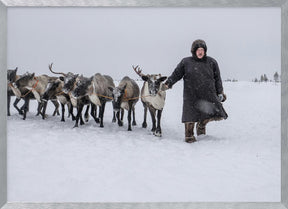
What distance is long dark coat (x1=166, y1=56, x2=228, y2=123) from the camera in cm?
377

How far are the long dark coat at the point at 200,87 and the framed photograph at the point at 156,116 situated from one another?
54 mm

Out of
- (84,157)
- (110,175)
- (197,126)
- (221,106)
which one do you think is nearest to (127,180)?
(110,175)

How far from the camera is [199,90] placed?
3.91 metres

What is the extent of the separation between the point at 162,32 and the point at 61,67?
151 centimetres

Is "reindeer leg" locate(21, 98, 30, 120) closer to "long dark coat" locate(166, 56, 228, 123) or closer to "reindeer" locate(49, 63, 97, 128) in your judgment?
"reindeer" locate(49, 63, 97, 128)

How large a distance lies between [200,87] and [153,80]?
719mm

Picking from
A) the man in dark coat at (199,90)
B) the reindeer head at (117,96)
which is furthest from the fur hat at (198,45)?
the reindeer head at (117,96)

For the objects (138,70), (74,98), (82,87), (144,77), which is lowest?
(74,98)

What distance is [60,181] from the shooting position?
3.10 m

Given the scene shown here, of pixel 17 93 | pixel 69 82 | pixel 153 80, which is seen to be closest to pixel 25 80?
pixel 17 93

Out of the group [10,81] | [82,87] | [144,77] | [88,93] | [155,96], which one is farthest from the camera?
[88,93]

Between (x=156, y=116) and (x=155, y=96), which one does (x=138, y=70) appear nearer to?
(x=155, y=96)

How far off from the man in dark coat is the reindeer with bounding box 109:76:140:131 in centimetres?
91

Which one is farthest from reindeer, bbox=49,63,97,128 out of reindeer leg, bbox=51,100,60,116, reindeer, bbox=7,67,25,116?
reindeer, bbox=7,67,25,116
